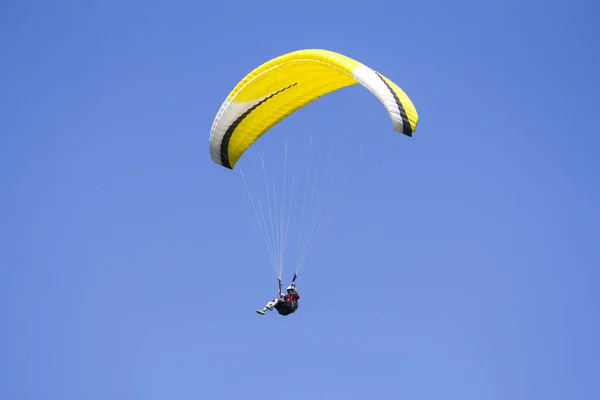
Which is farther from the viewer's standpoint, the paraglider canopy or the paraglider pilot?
the paraglider pilot

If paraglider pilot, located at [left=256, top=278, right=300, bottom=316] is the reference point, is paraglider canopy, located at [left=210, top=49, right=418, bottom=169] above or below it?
above

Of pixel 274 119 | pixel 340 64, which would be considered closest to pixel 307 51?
pixel 340 64

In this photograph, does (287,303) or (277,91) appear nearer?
(287,303)

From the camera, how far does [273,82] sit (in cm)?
2903

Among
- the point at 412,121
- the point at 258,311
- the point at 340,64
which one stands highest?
the point at 340,64

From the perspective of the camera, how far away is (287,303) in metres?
28.0

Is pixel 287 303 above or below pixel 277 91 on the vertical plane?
below

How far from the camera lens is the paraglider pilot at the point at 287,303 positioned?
91.5ft

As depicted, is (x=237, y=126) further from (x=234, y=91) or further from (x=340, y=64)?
(x=340, y=64)

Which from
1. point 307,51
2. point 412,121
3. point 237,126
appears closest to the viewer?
point 412,121

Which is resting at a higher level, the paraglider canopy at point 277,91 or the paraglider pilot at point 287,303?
the paraglider canopy at point 277,91

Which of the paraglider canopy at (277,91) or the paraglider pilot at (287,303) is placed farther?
the paraglider pilot at (287,303)

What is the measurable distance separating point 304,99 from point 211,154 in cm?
248

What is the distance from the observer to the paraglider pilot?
27891mm
